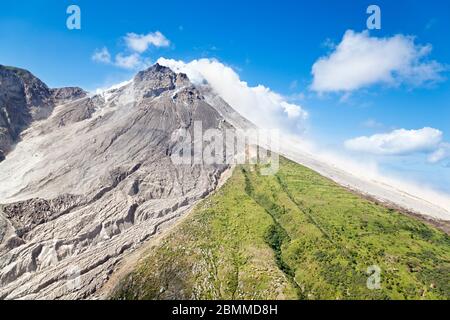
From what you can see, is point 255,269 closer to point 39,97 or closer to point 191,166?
point 191,166

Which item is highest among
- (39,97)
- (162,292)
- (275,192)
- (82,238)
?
(39,97)

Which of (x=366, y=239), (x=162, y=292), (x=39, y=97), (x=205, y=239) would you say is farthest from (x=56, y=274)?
(x=39, y=97)

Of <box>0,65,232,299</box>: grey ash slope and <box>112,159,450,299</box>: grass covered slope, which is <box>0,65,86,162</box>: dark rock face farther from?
<box>112,159,450,299</box>: grass covered slope

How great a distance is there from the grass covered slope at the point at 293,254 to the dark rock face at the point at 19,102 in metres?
93.4

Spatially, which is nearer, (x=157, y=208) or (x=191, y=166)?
(x=157, y=208)

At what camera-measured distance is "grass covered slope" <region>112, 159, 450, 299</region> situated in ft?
255

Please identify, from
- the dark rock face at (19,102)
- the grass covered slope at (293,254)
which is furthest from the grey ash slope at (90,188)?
the grass covered slope at (293,254)

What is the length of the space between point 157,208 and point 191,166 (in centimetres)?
2603

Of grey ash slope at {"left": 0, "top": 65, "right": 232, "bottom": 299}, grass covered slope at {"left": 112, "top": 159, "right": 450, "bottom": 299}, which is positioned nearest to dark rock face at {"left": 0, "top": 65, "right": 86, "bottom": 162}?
grey ash slope at {"left": 0, "top": 65, "right": 232, "bottom": 299}

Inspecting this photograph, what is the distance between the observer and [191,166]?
137750 mm

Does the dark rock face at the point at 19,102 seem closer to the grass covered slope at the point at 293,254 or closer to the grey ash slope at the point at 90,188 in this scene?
the grey ash slope at the point at 90,188

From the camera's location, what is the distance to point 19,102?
177 metres

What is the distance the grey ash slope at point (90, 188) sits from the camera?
313ft
